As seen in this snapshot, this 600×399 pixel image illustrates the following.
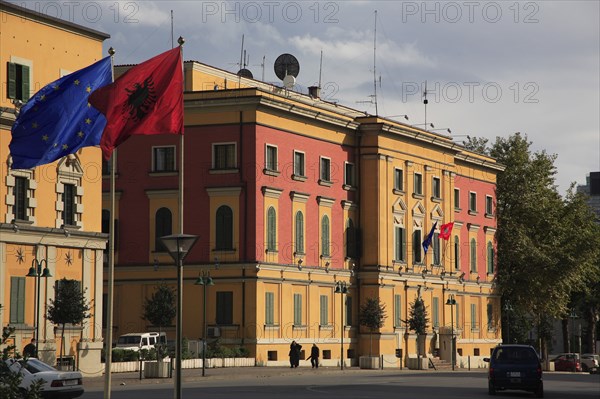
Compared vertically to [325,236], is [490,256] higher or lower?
higher

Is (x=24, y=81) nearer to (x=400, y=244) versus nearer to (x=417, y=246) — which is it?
(x=400, y=244)

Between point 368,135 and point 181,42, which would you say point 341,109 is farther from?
point 181,42

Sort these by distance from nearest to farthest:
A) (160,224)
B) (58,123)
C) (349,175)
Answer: (58,123) < (160,224) < (349,175)

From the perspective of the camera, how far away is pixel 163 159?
7231 cm

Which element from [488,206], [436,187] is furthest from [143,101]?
[488,206]

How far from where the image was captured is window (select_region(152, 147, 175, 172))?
7200 centimetres

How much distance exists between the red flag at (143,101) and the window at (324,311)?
47.7 meters

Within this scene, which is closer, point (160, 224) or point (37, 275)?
point (37, 275)

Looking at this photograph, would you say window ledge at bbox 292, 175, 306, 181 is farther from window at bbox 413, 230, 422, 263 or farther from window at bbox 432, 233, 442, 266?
window at bbox 432, 233, 442, 266

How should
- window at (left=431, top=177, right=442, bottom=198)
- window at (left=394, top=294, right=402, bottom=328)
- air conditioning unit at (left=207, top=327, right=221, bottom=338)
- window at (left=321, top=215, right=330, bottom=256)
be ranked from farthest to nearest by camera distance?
window at (left=431, top=177, right=442, bottom=198)
window at (left=394, top=294, right=402, bottom=328)
window at (left=321, top=215, right=330, bottom=256)
air conditioning unit at (left=207, top=327, right=221, bottom=338)

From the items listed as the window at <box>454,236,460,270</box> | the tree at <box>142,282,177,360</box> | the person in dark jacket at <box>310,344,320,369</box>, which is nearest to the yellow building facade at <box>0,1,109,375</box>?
the tree at <box>142,282,177,360</box>

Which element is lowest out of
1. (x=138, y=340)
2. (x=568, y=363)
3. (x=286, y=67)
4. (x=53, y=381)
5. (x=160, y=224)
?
(x=568, y=363)

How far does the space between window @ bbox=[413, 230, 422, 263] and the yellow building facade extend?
3290 cm

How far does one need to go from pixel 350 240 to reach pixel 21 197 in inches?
1211
